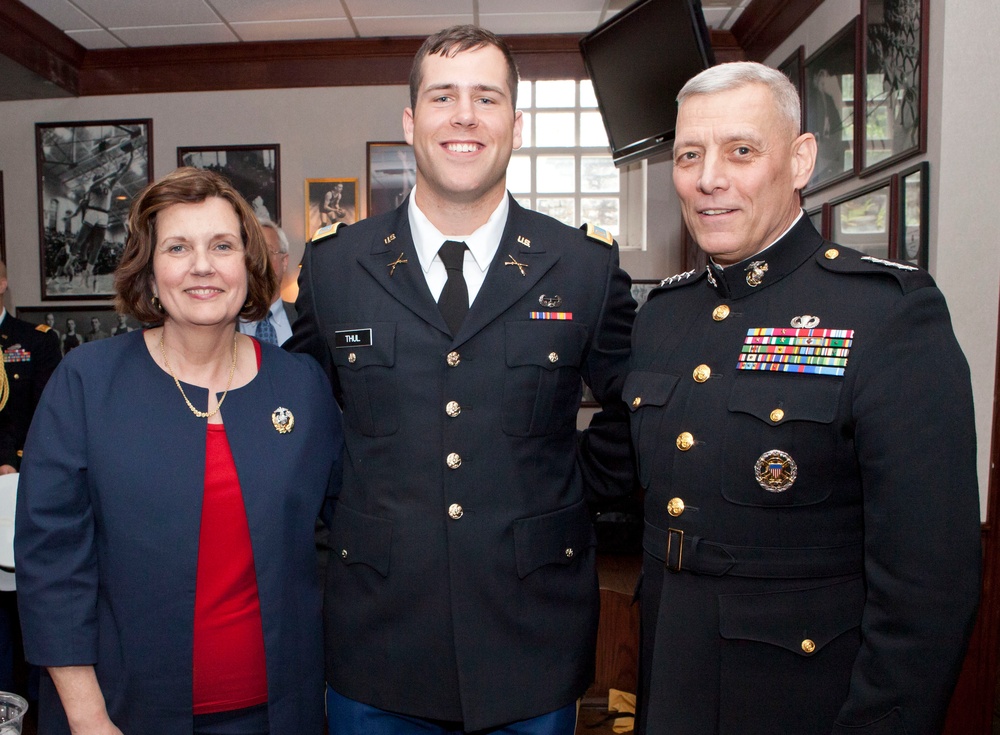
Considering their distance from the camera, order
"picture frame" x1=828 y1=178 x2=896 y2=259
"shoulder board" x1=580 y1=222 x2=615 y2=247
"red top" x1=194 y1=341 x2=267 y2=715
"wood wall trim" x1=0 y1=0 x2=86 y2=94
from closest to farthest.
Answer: "red top" x1=194 y1=341 x2=267 y2=715 → "shoulder board" x1=580 y1=222 x2=615 y2=247 → "picture frame" x1=828 y1=178 x2=896 y2=259 → "wood wall trim" x1=0 y1=0 x2=86 y2=94

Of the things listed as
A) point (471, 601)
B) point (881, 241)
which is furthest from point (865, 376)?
point (881, 241)

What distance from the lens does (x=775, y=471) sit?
1.16 metres

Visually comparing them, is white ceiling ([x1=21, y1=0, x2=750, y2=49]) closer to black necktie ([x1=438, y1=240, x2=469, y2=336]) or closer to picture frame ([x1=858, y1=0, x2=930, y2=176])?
picture frame ([x1=858, y1=0, x2=930, y2=176])

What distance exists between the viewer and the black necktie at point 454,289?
1.46 metres

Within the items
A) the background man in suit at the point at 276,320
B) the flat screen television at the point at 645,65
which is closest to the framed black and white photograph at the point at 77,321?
the background man in suit at the point at 276,320

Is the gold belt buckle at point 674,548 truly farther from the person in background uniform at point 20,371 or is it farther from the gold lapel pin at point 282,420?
the person in background uniform at point 20,371

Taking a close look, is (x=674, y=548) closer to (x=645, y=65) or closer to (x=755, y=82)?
(x=755, y=82)

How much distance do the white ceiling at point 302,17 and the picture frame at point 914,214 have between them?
2150mm

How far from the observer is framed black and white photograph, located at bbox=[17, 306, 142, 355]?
213 inches

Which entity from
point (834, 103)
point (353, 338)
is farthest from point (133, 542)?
point (834, 103)

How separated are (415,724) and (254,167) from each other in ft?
15.0

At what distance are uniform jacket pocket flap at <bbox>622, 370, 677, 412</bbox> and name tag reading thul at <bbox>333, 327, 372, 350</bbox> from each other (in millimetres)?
477

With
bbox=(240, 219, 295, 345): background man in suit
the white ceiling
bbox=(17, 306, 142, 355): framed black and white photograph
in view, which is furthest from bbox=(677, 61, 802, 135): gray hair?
bbox=(17, 306, 142, 355): framed black and white photograph

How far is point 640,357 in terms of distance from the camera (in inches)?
56.9
